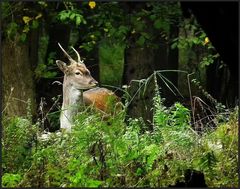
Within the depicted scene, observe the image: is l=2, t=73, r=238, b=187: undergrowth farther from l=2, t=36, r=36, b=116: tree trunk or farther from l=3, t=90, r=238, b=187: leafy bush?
l=2, t=36, r=36, b=116: tree trunk

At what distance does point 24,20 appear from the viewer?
1437 cm

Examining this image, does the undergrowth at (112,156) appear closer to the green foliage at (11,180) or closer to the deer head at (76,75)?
the green foliage at (11,180)

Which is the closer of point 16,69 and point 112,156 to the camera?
point 112,156

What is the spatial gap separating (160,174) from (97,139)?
2.09 feet

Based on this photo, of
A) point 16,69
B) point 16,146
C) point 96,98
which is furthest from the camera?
point 16,69

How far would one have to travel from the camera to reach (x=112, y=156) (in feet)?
24.8

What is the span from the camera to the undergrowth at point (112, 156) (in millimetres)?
7262

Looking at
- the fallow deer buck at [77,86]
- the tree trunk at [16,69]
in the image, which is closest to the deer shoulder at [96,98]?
the fallow deer buck at [77,86]

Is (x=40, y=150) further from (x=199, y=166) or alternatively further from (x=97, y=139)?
(x=199, y=166)

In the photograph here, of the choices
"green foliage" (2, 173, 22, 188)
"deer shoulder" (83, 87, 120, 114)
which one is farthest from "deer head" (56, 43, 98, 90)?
"green foliage" (2, 173, 22, 188)

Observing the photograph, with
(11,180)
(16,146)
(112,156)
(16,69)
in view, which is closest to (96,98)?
(16,69)

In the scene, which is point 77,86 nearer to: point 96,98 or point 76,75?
point 76,75

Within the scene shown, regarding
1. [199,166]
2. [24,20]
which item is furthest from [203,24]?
[24,20]

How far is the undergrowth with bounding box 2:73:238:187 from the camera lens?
286 inches
